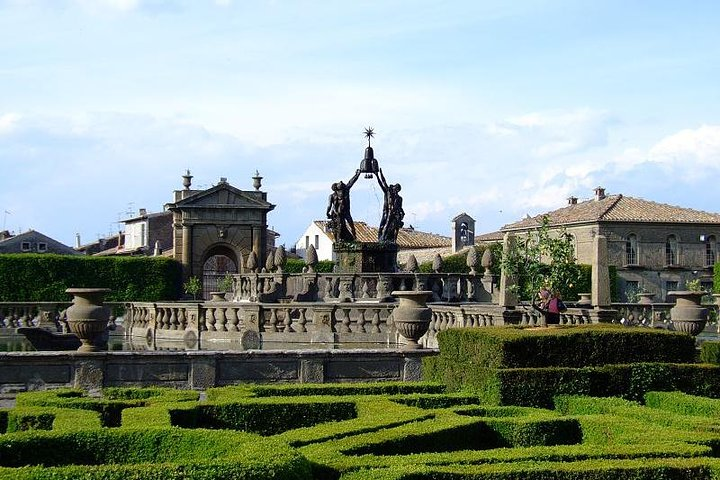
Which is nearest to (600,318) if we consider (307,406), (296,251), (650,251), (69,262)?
(307,406)

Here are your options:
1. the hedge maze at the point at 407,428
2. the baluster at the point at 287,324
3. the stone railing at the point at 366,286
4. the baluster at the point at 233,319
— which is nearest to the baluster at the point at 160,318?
the baluster at the point at 233,319

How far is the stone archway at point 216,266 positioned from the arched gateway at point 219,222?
6 cm

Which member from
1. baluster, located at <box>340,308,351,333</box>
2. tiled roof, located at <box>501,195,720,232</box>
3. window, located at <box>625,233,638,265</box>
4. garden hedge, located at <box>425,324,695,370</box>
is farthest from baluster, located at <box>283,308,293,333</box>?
window, located at <box>625,233,638,265</box>

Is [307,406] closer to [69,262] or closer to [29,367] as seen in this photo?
[29,367]

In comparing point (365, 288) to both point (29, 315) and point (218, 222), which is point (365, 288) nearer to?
point (29, 315)

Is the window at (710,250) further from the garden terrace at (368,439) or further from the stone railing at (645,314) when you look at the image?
the garden terrace at (368,439)

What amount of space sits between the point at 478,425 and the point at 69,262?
118 feet

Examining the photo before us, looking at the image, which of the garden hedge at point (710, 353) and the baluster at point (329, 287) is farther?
the baluster at point (329, 287)

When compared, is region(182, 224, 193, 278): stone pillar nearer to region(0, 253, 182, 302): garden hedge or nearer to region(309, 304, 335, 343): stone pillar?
region(0, 253, 182, 302): garden hedge

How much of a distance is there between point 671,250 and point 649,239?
6.03 feet

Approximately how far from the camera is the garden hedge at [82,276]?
138 feet

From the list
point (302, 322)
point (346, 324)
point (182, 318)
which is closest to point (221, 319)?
point (182, 318)

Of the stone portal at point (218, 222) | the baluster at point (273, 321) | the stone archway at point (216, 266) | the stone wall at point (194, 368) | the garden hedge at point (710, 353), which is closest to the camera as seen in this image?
the stone wall at point (194, 368)

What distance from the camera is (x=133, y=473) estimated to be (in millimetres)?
6801
